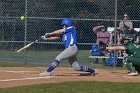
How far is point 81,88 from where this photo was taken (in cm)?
1083

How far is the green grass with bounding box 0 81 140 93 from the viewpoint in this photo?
1039 centimetres

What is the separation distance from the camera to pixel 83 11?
70.5ft

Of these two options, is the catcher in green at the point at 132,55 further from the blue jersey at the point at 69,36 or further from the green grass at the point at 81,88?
the green grass at the point at 81,88

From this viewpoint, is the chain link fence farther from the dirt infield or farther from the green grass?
the green grass

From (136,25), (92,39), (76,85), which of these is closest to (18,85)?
(76,85)

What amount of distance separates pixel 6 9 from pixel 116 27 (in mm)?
5460

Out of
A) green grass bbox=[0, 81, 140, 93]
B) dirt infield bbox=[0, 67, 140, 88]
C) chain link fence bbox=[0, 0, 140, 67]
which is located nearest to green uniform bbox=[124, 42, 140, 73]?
dirt infield bbox=[0, 67, 140, 88]

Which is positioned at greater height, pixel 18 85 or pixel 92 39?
pixel 92 39

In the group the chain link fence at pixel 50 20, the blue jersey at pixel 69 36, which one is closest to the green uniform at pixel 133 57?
the blue jersey at pixel 69 36

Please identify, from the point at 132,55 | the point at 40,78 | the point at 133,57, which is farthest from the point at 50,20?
the point at 40,78

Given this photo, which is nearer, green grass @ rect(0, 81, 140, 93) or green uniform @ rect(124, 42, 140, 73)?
green grass @ rect(0, 81, 140, 93)

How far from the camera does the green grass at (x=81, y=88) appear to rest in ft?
34.1

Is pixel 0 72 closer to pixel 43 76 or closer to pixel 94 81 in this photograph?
pixel 43 76

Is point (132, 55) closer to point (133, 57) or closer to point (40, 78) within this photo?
point (133, 57)
